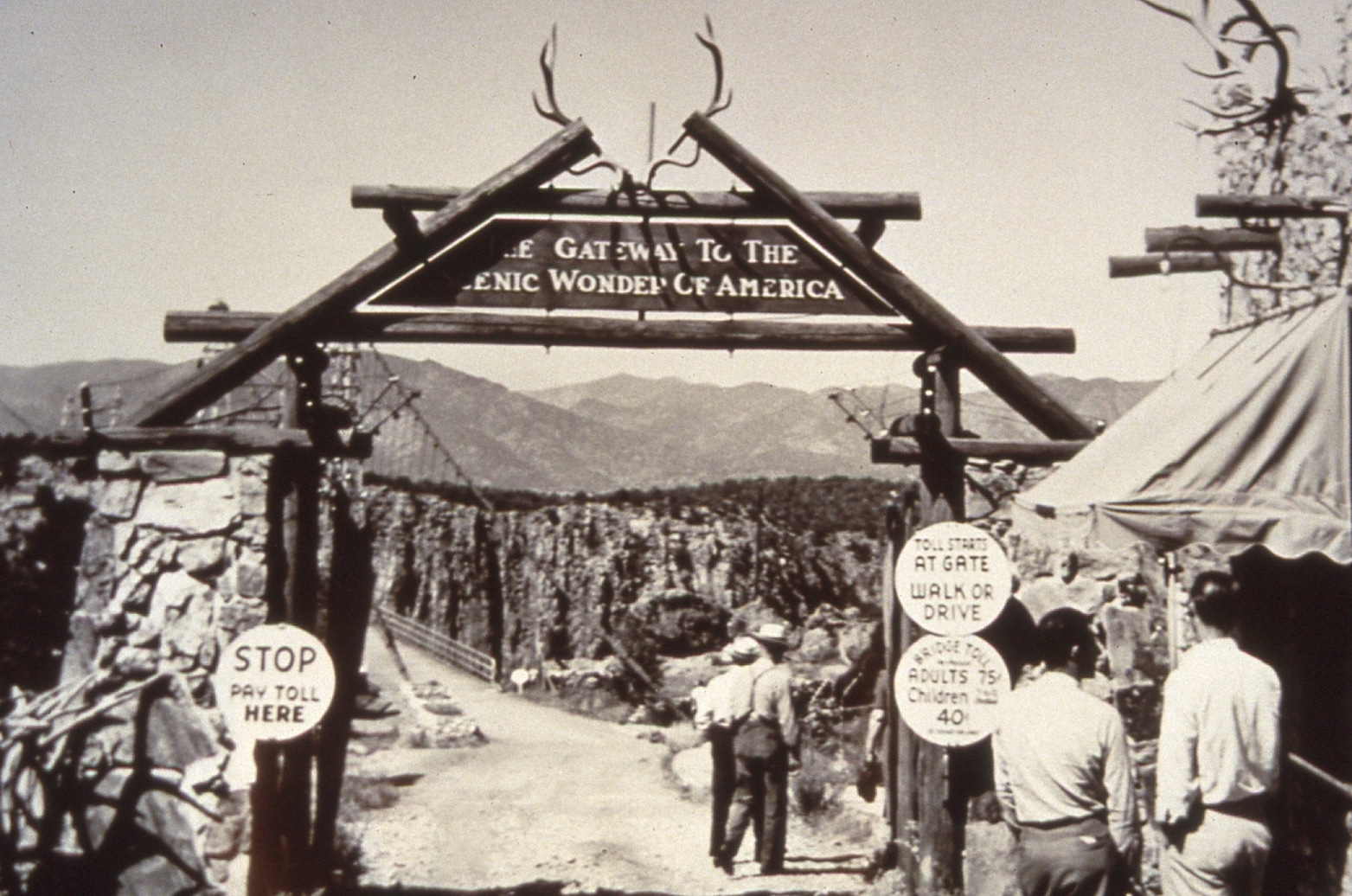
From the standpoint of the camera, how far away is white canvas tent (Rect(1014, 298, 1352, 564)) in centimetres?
522

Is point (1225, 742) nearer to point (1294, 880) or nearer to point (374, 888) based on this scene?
point (1294, 880)

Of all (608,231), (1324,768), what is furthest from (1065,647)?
(608,231)

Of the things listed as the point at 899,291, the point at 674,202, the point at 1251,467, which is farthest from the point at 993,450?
the point at 674,202

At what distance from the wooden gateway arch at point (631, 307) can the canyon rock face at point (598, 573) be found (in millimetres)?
15356

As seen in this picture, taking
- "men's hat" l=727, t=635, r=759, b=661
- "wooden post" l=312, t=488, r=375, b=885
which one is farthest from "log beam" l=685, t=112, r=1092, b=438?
"wooden post" l=312, t=488, r=375, b=885

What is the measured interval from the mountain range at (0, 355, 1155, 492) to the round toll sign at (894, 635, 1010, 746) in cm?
2175

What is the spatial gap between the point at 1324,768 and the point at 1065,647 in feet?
7.15

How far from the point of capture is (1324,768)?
21.1ft

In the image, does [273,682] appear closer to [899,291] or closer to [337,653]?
[337,653]

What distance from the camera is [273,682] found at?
7379mm

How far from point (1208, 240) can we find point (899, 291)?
1.80 meters

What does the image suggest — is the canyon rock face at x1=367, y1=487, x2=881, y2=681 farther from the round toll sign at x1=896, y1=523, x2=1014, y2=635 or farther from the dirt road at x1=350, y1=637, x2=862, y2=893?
the round toll sign at x1=896, y1=523, x2=1014, y2=635

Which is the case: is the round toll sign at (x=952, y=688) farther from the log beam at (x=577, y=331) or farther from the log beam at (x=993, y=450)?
the log beam at (x=577, y=331)

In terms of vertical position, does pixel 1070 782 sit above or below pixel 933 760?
above
